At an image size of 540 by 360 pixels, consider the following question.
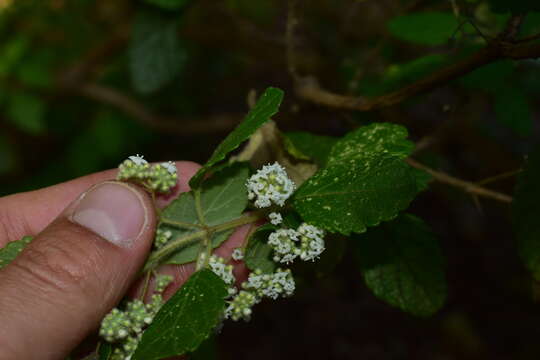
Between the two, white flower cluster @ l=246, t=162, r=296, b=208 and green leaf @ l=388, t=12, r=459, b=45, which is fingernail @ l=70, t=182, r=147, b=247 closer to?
white flower cluster @ l=246, t=162, r=296, b=208

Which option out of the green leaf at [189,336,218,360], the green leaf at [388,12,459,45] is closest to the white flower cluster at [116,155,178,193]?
the green leaf at [189,336,218,360]

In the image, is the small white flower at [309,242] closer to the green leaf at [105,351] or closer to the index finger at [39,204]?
the green leaf at [105,351]

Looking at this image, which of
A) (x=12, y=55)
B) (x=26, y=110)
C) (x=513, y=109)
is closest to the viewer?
(x=513, y=109)

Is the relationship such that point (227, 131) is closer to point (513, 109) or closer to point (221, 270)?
point (513, 109)

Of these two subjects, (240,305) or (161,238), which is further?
(161,238)

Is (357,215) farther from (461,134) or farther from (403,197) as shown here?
(461,134)

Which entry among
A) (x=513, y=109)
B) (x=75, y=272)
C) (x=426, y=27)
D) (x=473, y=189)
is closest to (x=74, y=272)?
(x=75, y=272)
